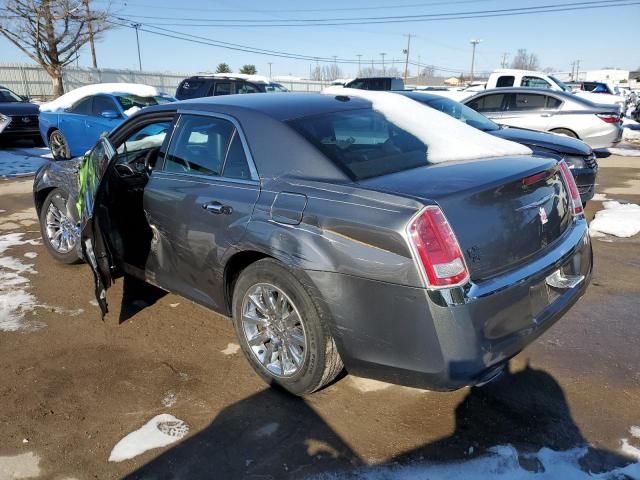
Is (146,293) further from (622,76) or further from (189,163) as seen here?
(622,76)

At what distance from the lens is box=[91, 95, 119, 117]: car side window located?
10.5m

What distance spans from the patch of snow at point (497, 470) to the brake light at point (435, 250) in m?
0.87

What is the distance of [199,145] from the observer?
3.49m

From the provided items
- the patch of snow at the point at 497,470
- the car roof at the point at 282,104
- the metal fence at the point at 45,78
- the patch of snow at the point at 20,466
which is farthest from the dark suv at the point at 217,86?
the metal fence at the point at 45,78

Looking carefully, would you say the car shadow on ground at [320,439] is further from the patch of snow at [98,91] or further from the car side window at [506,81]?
the car side window at [506,81]

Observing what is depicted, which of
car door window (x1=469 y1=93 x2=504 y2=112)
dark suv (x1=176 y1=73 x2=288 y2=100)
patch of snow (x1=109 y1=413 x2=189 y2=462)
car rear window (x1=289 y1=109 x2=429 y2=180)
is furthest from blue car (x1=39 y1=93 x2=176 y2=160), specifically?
patch of snow (x1=109 y1=413 x2=189 y2=462)

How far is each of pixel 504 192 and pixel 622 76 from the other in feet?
271

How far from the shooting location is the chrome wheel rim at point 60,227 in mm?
4777

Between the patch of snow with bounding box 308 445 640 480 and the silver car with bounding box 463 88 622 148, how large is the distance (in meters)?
9.45

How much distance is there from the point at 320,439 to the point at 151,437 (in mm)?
869

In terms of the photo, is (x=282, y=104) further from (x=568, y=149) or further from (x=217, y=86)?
(x=217, y=86)

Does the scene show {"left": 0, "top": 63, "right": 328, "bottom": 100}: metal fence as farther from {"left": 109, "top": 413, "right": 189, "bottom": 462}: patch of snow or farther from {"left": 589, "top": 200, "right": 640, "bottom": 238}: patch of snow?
{"left": 109, "top": 413, "right": 189, "bottom": 462}: patch of snow

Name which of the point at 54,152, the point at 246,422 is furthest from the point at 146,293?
the point at 54,152

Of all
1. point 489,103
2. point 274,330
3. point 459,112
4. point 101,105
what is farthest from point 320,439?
point 489,103
